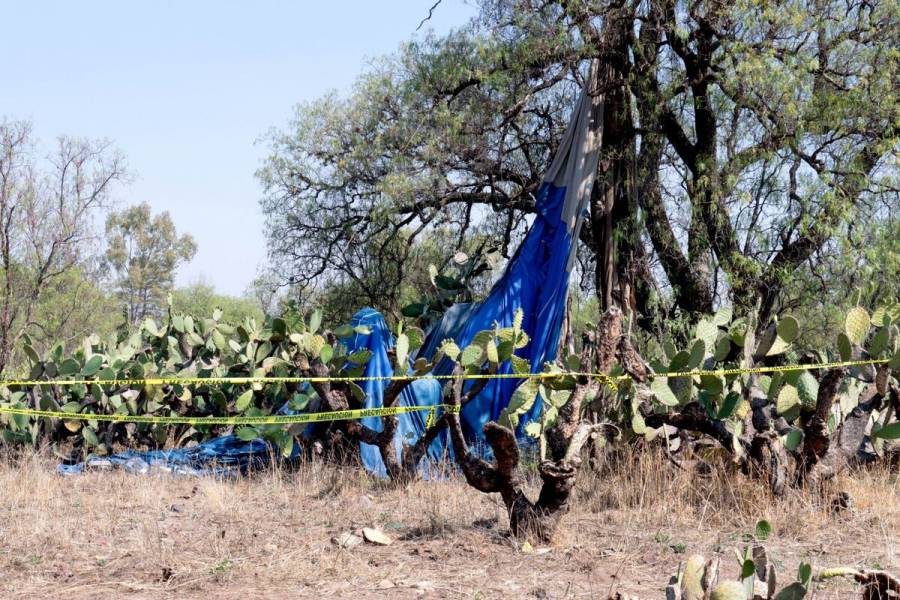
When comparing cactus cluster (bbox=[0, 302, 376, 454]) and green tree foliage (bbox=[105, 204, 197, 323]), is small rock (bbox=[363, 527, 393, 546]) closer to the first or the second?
cactus cluster (bbox=[0, 302, 376, 454])

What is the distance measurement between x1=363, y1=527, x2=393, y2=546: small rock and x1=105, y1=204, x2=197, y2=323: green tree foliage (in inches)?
1034

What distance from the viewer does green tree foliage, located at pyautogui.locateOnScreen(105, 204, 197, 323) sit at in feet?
103

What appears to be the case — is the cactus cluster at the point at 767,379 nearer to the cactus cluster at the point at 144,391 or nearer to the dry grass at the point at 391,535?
the dry grass at the point at 391,535

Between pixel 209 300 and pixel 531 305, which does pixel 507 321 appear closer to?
pixel 531 305

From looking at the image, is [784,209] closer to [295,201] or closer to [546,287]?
[546,287]

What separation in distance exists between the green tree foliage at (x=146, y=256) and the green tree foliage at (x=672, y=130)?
2180 centimetres

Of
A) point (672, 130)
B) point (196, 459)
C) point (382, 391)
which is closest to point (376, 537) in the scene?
point (382, 391)

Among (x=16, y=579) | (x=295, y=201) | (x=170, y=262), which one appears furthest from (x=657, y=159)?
(x=170, y=262)

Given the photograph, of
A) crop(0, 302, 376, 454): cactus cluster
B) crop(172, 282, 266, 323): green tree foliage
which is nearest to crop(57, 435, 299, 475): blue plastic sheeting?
crop(0, 302, 376, 454): cactus cluster

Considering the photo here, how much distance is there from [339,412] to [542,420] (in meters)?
1.30

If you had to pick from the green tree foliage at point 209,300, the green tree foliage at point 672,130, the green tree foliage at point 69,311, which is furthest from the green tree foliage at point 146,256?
the green tree foliage at point 672,130

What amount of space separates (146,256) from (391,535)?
31.0m

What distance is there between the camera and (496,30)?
880 cm

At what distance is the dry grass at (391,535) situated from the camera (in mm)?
3984
